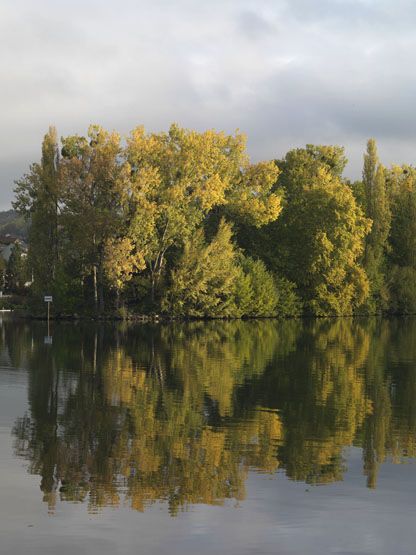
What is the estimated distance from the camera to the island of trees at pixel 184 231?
2544 inches

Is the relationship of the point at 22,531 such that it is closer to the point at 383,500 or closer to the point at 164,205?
the point at 383,500

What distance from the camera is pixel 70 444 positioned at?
50.9 feet

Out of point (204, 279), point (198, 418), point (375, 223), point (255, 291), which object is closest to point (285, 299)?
point (255, 291)

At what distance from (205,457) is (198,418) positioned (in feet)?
13.8

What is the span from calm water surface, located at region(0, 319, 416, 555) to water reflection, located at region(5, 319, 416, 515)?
0.06 metres

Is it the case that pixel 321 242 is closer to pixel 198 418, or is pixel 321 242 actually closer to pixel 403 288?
pixel 403 288

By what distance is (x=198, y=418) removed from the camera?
61.7ft

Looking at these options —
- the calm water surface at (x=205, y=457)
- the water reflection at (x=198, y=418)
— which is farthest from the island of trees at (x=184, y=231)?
the calm water surface at (x=205, y=457)

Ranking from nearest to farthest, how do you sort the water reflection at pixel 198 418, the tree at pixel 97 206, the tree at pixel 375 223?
the water reflection at pixel 198 418 → the tree at pixel 97 206 → the tree at pixel 375 223

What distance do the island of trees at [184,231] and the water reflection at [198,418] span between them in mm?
27259

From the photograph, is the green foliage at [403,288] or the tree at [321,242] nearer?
the tree at [321,242]

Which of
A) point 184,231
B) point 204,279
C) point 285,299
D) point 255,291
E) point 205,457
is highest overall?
point 184,231

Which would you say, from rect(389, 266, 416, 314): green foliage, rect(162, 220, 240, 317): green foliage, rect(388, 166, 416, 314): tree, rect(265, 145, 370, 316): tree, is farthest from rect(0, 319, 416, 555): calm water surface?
rect(388, 166, 416, 314): tree

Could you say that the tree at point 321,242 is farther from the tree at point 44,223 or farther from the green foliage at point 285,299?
the tree at point 44,223
